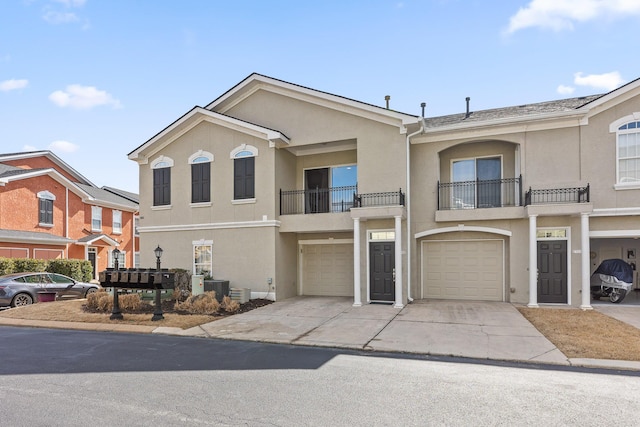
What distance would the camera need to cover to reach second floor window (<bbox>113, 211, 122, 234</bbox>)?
29391 millimetres

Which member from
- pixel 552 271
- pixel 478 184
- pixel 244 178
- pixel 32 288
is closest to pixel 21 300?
pixel 32 288

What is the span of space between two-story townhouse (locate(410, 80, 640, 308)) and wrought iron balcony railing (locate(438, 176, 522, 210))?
4cm

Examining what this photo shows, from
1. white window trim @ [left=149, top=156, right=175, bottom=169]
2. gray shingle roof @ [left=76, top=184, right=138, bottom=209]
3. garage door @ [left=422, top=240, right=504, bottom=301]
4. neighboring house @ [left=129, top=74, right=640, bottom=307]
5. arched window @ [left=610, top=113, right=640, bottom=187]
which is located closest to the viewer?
arched window @ [left=610, top=113, right=640, bottom=187]

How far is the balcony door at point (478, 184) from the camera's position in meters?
14.5

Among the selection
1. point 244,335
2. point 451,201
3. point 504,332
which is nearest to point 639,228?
point 451,201

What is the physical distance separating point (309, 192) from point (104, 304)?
8332mm

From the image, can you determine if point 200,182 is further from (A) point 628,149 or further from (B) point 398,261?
(A) point 628,149

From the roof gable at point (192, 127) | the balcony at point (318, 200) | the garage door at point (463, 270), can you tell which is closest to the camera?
the garage door at point (463, 270)

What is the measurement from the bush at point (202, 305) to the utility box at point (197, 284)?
1.23m

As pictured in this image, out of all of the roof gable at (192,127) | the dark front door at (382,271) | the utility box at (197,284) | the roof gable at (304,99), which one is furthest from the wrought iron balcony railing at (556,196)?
the utility box at (197,284)

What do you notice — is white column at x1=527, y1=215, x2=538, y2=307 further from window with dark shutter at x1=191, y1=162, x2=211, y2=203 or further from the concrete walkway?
window with dark shutter at x1=191, y1=162, x2=211, y2=203

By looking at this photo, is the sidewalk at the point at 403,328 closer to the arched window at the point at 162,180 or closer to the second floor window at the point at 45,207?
the arched window at the point at 162,180

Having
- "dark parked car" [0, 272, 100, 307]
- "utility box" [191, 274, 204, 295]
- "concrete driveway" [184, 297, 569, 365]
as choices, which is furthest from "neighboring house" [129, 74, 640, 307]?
"dark parked car" [0, 272, 100, 307]

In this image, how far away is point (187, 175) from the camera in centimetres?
1627
